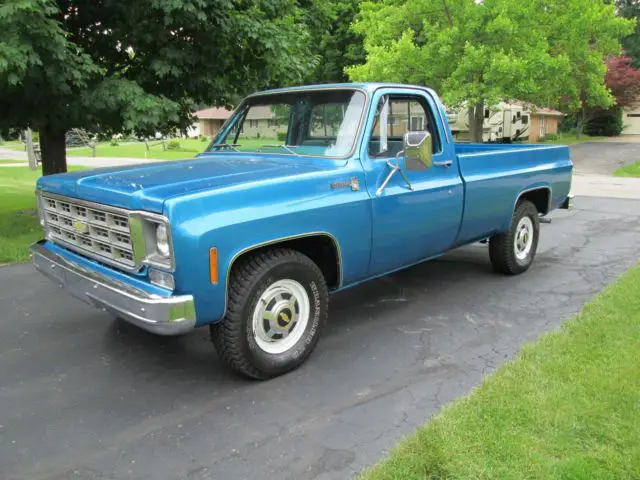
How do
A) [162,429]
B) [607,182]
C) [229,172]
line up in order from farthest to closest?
[607,182]
[229,172]
[162,429]

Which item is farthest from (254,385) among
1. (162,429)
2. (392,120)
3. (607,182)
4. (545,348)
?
(607,182)

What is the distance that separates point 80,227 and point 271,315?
1.47m

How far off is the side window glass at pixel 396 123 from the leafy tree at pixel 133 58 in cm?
339

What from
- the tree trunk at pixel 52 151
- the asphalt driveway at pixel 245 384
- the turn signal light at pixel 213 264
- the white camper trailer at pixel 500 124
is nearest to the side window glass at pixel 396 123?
the asphalt driveway at pixel 245 384

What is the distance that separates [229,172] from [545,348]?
2.67 meters

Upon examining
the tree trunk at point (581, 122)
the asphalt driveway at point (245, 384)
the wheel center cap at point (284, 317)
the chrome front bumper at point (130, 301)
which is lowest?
the asphalt driveway at point (245, 384)

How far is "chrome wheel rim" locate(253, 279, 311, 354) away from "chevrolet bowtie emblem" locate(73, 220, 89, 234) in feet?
4.34

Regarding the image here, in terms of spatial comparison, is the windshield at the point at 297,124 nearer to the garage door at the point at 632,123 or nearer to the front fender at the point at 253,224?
the front fender at the point at 253,224

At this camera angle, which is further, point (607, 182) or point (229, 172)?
point (607, 182)

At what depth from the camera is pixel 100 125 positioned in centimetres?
903

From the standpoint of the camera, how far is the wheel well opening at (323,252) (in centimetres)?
407

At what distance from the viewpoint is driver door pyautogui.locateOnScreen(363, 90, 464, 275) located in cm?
436

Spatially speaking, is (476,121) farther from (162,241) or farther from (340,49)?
(162,241)

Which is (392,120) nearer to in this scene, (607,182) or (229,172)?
(229,172)
